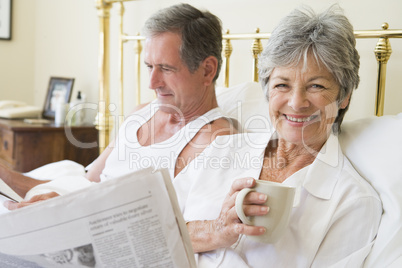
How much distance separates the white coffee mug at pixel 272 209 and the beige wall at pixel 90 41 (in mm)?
729

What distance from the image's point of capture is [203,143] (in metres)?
1.33

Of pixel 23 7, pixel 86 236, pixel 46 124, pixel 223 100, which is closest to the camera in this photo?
pixel 86 236

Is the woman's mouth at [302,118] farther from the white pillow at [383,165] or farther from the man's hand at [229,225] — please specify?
the man's hand at [229,225]

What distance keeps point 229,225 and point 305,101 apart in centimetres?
32

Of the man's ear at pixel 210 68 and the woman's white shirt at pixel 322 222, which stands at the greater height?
the man's ear at pixel 210 68

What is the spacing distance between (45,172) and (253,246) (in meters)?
0.98

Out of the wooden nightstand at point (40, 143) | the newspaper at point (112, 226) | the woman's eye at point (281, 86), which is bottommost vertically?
the wooden nightstand at point (40, 143)

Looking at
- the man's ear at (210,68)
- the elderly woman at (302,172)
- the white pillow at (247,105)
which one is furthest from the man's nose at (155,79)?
the elderly woman at (302,172)

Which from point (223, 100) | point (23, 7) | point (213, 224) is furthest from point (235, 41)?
point (23, 7)

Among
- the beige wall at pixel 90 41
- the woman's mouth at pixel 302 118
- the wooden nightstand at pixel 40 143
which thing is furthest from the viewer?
the wooden nightstand at pixel 40 143

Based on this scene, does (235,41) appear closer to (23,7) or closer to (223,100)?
(223,100)

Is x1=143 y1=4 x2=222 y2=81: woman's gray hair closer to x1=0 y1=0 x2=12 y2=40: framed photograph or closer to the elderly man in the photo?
the elderly man

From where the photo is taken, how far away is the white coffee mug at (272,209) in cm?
82

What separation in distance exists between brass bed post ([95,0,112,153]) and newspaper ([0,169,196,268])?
127 cm
